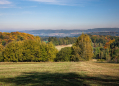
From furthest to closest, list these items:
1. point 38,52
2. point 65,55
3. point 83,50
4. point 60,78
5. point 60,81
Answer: point 65,55 < point 38,52 < point 83,50 < point 60,78 < point 60,81

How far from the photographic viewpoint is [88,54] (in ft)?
160

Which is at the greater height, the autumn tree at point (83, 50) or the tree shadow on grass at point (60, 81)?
the tree shadow on grass at point (60, 81)

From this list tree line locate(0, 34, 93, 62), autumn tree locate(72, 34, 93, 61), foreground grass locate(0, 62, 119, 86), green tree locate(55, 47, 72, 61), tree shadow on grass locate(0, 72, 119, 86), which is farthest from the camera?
green tree locate(55, 47, 72, 61)

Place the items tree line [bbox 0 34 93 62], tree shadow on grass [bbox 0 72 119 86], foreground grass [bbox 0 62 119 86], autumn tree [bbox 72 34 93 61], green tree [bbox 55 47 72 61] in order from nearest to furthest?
tree shadow on grass [bbox 0 72 119 86] < foreground grass [bbox 0 62 119 86] < autumn tree [bbox 72 34 93 61] < tree line [bbox 0 34 93 62] < green tree [bbox 55 47 72 61]

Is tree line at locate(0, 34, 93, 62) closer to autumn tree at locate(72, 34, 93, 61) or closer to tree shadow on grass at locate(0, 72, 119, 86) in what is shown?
autumn tree at locate(72, 34, 93, 61)

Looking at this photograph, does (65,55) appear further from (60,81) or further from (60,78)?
(60,81)

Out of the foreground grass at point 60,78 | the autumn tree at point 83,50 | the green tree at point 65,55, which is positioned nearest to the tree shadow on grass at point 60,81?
the foreground grass at point 60,78

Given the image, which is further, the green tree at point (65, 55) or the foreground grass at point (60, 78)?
the green tree at point (65, 55)

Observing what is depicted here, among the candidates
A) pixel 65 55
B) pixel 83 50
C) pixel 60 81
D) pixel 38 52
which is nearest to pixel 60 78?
pixel 60 81

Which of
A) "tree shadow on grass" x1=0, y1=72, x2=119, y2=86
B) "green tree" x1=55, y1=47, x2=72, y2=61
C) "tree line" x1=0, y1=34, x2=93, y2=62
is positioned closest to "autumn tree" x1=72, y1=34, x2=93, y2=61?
"tree line" x1=0, y1=34, x2=93, y2=62

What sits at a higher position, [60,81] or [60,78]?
[60,81]

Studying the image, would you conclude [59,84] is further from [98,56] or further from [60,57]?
[98,56]

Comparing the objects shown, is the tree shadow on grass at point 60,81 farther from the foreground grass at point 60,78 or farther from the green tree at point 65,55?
the green tree at point 65,55

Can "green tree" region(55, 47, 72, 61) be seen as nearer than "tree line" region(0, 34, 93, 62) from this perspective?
No
